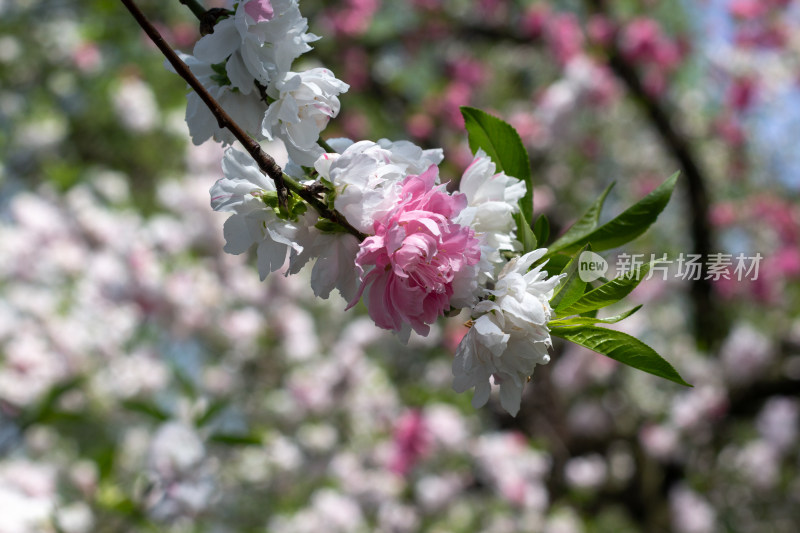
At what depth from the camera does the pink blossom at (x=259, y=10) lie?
51cm

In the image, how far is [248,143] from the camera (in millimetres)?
495

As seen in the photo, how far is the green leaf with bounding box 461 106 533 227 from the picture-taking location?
0.64m

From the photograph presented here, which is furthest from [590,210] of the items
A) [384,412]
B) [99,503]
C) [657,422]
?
[657,422]

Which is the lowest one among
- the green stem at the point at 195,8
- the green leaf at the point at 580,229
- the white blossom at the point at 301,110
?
the green leaf at the point at 580,229

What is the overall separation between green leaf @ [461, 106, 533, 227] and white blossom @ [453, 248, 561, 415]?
13cm

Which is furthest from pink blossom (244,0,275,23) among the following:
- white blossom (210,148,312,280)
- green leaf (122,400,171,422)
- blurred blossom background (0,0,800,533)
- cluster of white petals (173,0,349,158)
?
blurred blossom background (0,0,800,533)

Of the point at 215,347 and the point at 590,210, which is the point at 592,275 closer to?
the point at 590,210

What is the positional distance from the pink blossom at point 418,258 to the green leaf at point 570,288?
8 cm

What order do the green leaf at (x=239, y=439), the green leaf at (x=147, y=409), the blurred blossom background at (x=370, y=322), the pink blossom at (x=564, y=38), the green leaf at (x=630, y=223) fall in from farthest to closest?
the pink blossom at (x=564, y=38)
the blurred blossom background at (x=370, y=322)
the green leaf at (x=147, y=409)
the green leaf at (x=239, y=439)
the green leaf at (x=630, y=223)

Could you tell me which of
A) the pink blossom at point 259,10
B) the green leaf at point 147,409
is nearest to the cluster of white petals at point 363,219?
the pink blossom at point 259,10

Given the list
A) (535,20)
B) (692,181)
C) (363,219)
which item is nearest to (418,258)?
(363,219)

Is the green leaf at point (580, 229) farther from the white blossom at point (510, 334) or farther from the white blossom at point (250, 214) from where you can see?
the white blossom at point (250, 214)

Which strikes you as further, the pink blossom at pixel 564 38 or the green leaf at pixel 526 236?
the pink blossom at pixel 564 38

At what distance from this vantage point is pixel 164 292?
272 cm
